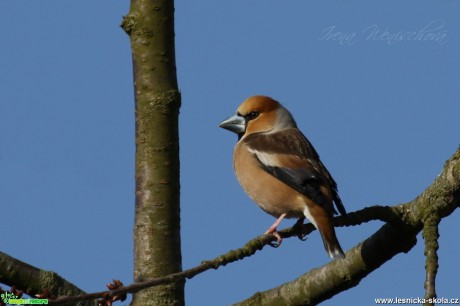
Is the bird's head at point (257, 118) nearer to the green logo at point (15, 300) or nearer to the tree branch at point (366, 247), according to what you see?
the tree branch at point (366, 247)

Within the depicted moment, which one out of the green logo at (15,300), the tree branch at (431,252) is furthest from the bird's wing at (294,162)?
the green logo at (15,300)

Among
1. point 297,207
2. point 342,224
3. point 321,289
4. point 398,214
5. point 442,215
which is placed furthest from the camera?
point 297,207

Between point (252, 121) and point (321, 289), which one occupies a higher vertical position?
point (252, 121)

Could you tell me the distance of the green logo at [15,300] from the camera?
2.54 metres

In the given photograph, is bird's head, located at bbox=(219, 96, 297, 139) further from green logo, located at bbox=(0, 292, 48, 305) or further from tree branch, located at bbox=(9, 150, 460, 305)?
green logo, located at bbox=(0, 292, 48, 305)

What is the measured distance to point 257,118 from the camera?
229 inches

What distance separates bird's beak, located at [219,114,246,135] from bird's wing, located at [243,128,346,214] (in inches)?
11.0

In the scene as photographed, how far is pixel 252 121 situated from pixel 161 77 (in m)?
2.38

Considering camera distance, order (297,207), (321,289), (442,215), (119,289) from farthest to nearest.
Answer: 1. (297,207)
2. (321,289)
3. (442,215)
4. (119,289)

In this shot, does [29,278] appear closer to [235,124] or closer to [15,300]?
[15,300]

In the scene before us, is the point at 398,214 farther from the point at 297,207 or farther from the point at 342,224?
the point at 297,207

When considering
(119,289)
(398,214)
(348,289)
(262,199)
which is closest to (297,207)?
(262,199)

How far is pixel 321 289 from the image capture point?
11.1 feet

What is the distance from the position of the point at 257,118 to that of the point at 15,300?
129 inches
